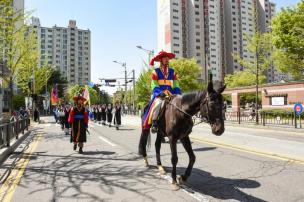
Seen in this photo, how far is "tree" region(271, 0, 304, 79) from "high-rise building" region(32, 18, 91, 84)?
126538 mm

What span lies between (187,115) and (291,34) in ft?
84.8

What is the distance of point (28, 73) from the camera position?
1379 inches

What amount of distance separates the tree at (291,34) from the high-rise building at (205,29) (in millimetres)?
78548

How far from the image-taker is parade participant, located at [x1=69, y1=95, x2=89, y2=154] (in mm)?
11172

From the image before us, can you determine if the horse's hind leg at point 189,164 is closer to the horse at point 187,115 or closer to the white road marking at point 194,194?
the horse at point 187,115

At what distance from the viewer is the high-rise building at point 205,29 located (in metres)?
113

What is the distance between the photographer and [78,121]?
1137cm

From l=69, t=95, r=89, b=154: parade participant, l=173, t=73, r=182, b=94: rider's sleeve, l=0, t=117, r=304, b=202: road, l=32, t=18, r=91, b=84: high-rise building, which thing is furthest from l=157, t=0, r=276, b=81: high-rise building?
l=173, t=73, r=182, b=94: rider's sleeve

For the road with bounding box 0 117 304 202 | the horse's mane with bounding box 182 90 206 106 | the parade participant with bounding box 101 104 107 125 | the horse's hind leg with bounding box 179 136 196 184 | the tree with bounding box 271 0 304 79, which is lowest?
the road with bounding box 0 117 304 202

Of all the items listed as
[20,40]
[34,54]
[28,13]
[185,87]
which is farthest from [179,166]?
[185,87]

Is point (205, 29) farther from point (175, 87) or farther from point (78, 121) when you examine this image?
point (175, 87)

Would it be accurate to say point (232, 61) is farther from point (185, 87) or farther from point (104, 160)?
point (104, 160)

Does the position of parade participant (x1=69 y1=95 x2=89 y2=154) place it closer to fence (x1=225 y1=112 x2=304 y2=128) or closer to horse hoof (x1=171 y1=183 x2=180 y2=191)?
horse hoof (x1=171 y1=183 x2=180 y2=191)

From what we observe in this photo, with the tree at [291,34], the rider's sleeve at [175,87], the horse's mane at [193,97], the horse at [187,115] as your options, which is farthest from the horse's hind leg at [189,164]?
the tree at [291,34]
